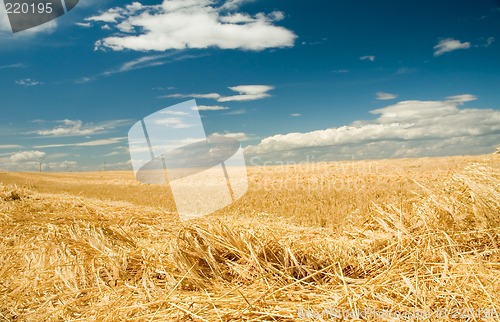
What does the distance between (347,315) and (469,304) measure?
0.73m

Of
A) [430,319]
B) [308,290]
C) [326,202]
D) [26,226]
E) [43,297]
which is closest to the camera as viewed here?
[430,319]

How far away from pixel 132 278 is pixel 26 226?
3.77 meters

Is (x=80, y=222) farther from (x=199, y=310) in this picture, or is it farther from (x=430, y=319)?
(x=430, y=319)

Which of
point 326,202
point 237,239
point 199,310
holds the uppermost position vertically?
point 237,239

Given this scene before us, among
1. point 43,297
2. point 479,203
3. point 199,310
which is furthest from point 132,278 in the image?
point 479,203

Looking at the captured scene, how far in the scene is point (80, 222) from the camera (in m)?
6.09

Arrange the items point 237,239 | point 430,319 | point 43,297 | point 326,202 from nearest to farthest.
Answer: point 430,319, point 43,297, point 237,239, point 326,202

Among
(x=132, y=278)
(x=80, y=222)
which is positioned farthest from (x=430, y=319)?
(x=80, y=222)

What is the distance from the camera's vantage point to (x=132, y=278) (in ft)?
10.4

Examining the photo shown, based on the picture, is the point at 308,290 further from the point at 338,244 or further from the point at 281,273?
the point at 338,244

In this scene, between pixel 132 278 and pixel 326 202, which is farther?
pixel 326 202

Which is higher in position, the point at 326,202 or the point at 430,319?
the point at 430,319

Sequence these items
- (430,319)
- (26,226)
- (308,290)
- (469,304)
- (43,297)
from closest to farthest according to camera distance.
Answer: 1. (430,319)
2. (469,304)
3. (308,290)
4. (43,297)
5. (26,226)

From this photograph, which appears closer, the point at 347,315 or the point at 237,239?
the point at 347,315
